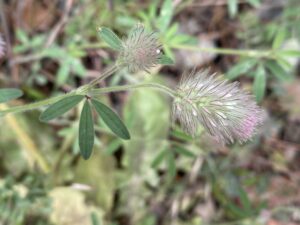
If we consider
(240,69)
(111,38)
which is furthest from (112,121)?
(240,69)

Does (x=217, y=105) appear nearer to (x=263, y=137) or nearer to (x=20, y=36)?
(x=20, y=36)

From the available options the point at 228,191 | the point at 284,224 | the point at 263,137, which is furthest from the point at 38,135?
the point at 284,224

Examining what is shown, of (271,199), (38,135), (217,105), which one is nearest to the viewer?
(217,105)

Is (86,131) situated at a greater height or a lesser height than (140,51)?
lesser

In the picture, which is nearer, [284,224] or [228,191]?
[228,191]

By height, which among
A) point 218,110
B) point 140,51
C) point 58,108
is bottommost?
point 218,110

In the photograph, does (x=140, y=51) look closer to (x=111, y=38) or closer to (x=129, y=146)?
(x=111, y=38)

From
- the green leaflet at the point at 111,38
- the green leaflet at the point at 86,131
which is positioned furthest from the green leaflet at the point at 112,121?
the green leaflet at the point at 111,38

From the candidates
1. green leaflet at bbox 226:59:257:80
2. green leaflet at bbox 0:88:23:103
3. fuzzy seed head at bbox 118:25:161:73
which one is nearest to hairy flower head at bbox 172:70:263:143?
fuzzy seed head at bbox 118:25:161:73
